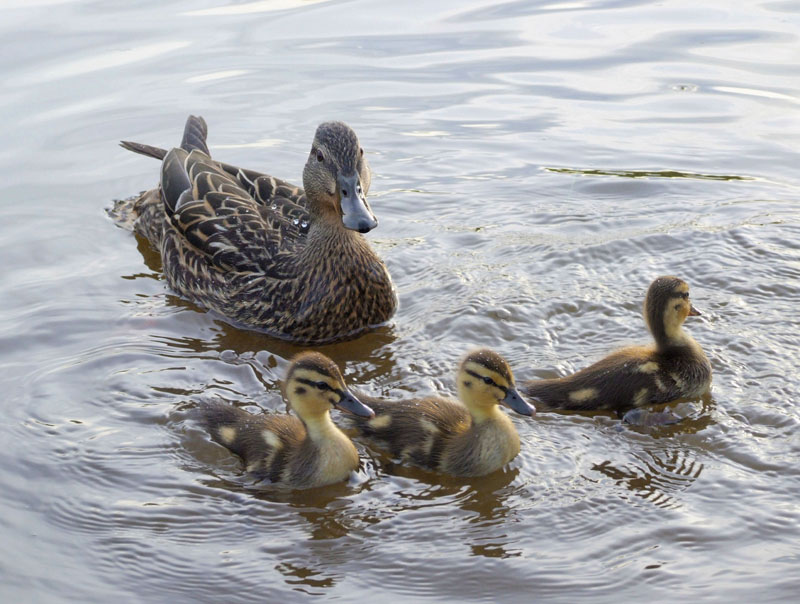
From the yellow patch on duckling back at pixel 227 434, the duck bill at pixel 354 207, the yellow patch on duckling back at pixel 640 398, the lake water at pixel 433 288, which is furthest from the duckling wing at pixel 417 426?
the duck bill at pixel 354 207

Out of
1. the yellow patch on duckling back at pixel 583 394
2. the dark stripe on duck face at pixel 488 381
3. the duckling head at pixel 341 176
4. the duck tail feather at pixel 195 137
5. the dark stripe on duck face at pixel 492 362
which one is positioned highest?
the duck tail feather at pixel 195 137

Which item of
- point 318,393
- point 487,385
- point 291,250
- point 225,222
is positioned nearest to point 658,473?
point 487,385

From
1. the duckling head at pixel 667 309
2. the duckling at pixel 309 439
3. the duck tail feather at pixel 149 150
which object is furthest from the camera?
the duck tail feather at pixel 149 150

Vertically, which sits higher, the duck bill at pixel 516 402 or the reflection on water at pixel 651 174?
the reflection on water at pixel 651 174

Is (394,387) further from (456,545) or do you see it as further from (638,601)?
(638,601)

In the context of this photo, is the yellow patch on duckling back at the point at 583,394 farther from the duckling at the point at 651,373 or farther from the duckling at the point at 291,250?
the duckling at the point at 291,250

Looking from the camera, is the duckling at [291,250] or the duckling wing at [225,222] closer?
the duckling at [291,250]

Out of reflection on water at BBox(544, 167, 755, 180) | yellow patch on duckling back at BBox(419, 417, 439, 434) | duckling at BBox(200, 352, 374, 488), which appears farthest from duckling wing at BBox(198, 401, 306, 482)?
reflection on water at BBox(544, 167, 755, 180)

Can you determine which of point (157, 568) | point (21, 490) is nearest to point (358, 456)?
point (157, 568)

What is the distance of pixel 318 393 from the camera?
15.0ft

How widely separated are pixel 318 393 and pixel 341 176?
5.12 ft

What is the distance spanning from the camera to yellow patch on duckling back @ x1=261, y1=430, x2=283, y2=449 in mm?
4621

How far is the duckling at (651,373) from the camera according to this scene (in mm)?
4973

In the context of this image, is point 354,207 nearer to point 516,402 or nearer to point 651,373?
point 516,402
